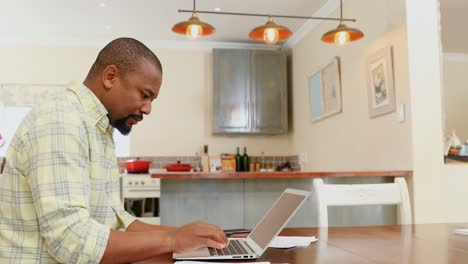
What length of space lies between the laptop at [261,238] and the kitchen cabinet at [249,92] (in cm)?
388

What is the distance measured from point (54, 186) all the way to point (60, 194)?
21 mm

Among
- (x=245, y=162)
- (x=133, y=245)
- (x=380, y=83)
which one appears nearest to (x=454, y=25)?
(x=380, y=83)

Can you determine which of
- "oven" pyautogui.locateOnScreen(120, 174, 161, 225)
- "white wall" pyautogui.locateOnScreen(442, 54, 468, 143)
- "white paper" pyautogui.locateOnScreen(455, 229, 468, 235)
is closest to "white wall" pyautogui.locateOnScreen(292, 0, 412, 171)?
"white wall" pyautogui.locateOnScreen(442, 54, 468, 143)

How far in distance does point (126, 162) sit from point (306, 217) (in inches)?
99.1

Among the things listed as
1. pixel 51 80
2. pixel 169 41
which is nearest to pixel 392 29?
pixel 169 41

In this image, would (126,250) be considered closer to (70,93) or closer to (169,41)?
(70,93)

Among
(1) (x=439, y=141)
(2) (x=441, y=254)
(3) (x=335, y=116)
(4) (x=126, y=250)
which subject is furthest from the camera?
(3) (x=335, y=116)

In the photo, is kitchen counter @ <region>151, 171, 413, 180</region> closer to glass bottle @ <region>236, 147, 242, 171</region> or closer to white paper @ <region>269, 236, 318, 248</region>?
white paper @ <region>269, 236, 318, 248</region>

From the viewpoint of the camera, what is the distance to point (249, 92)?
5.25 metres

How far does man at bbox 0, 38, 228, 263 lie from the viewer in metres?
0.94

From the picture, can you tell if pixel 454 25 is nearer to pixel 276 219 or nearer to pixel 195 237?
pixel 276 219

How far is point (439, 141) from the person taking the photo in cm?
289

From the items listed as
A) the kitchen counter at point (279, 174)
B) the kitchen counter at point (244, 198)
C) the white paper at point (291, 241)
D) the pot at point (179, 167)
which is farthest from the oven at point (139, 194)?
the white paper at point (291, 241)

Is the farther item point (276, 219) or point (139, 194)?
point (139, 194)
